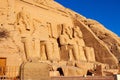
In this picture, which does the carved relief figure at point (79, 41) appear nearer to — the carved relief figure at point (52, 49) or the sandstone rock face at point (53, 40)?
the sandstone rock face at point (53, 40)

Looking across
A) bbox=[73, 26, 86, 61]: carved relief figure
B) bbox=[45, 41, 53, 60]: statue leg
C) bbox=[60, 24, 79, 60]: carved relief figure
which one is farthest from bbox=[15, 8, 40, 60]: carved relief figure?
bbox=[73, 26, 86, 61]: carved relief figure

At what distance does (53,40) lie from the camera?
21469 millimetres

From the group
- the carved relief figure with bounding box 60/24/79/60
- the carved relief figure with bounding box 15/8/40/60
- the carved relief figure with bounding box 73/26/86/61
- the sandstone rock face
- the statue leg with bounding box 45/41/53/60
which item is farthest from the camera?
the carved relief figure with bounding box 73/26/86/61

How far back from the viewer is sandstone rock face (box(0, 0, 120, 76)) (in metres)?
14.5

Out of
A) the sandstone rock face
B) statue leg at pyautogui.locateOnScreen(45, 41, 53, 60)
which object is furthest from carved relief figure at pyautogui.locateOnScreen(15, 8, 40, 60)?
statue leg at pyautogui.locateOnScreen(45, 41, 53, 60)

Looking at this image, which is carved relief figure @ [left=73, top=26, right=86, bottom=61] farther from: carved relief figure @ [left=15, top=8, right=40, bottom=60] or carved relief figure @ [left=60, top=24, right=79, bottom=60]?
carved relief figure @ [left=15, top=8, right=40, bottom=60]

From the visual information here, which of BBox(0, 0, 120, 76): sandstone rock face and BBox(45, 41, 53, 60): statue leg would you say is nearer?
BBox(0, 0, 120, 76): sandstone rock face

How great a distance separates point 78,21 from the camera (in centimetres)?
2562

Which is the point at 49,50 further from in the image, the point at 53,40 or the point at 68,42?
the point at 68,42

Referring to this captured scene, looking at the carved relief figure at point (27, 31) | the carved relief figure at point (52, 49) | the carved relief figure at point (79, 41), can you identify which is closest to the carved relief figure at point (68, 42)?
the carved relief figure at point (79, 41)

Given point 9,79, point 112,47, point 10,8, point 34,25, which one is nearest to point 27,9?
point 34,25

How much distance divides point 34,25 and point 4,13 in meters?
4.96

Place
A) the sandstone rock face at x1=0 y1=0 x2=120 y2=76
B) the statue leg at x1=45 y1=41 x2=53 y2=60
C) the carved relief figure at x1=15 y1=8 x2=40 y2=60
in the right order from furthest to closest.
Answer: the statue leg at x1=45 y1=41 x2=53 y2=60
the carved relief figure at x1=15 y1=8 x2=40 y2=60
the sandstone rock face at x1=0 y1=0 x2=120 y2=76

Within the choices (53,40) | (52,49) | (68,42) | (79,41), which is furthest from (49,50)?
(79,41)
